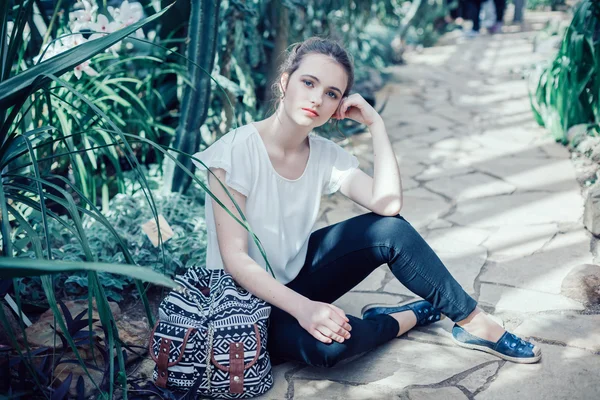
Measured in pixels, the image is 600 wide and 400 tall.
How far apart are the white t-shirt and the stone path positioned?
0.35 meters

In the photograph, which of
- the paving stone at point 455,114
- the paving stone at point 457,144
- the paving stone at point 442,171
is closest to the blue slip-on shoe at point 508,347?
the paving stone at point 442,171

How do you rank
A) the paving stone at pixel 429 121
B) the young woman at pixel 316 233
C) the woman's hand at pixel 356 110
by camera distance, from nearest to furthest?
the young woman at pixel 316 233
the woman's hand at pixel 356 110
the paving stone at pixel 429 121

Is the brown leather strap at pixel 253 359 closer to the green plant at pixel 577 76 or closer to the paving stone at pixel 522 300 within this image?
the paving stone at pixel 522 300

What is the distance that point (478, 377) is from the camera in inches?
74.1

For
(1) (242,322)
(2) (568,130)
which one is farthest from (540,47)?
(1) (242,322)

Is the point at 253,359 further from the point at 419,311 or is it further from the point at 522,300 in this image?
the point at 522,300

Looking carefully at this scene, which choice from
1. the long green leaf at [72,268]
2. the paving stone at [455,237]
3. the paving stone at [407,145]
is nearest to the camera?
the long green leaf at [72,268]

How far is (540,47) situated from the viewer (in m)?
6.61

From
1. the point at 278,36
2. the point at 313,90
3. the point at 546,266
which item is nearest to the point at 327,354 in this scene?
the point at 313,90

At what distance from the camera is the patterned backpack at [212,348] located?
5.66 feet

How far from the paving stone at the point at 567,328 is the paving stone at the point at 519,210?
2.78 feet

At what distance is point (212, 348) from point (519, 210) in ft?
6.34

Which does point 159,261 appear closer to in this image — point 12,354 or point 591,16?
point 12,354

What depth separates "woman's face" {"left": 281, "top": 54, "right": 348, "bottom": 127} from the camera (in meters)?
1.88
